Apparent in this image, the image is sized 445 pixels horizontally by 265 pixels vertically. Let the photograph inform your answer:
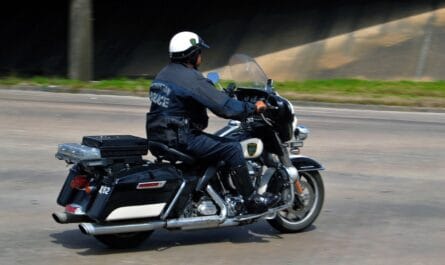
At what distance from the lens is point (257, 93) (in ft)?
24.6

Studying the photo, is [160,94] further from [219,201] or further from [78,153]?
[219,201]

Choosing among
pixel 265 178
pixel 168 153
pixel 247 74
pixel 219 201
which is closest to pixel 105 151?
pixel 168 153

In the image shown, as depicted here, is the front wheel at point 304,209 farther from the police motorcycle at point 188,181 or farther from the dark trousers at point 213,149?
the dark trousers at point 213,149

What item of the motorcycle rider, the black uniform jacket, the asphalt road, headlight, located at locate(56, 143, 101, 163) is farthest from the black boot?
headlight, located at locate(56, 143, 101, 163)

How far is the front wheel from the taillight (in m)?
1.79

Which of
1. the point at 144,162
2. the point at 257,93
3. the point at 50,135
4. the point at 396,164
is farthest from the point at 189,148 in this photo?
the point at 50,135

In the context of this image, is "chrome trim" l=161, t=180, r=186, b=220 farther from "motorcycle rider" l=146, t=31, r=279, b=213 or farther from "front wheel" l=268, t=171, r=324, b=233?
"front wheel" l=268, t=171, r=324, b=233

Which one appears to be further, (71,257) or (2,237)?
(2,237)

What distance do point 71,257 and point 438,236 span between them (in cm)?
327

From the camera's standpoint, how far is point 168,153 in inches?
277

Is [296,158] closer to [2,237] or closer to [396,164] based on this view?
[2,237]

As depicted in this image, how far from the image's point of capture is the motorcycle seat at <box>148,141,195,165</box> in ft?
23.0

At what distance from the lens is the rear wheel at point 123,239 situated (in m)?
7.10

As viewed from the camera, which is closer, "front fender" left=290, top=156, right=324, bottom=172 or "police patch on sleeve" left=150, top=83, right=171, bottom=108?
"police patch on sleeve" left=150, top=83, right=171, bottom=108
